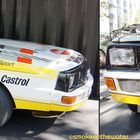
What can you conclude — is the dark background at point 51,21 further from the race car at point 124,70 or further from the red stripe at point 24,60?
the race car at point 124,70

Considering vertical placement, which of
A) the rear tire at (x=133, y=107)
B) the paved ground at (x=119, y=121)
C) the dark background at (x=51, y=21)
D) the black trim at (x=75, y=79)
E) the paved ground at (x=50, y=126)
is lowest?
the paved ground at (x=50, y=126)

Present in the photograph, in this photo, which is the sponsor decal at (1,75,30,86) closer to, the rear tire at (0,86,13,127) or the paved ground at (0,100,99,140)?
the rear tire at (0,86,13,127)

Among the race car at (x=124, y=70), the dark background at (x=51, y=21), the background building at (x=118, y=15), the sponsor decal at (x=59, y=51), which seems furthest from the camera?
the dark background at (x=51, y=21)

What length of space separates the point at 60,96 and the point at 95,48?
2479 mm

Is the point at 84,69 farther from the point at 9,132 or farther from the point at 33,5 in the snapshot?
the point at 33,5

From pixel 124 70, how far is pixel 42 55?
1.21m

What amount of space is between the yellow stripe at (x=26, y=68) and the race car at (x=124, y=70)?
72 centimetres

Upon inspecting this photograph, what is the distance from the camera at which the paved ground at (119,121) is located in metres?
4.83

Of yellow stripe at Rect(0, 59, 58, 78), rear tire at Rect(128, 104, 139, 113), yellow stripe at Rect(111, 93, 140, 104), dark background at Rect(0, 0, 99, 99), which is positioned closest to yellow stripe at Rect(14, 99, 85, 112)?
yellow stripe at Rect(0, 59, 58, 78)

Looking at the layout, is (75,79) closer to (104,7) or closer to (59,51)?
(59,51)

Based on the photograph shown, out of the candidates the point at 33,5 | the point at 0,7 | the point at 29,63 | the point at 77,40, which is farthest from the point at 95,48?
the point at 29,63

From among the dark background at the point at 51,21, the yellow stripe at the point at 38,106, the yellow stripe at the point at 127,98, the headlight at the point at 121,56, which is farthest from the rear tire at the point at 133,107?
the dark background at the point at 51,21

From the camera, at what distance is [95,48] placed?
6.81 meters

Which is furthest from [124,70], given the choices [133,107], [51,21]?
[51,21]
